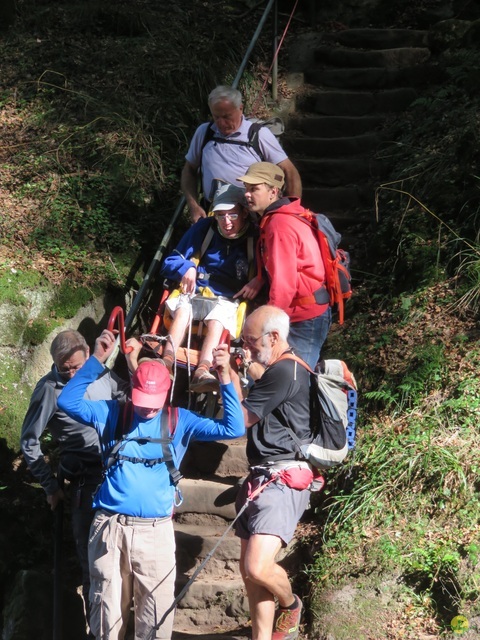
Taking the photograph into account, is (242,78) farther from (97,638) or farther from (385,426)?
(97,638)

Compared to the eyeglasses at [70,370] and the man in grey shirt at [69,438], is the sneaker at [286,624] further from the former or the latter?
the eyeglasses at [70,370]

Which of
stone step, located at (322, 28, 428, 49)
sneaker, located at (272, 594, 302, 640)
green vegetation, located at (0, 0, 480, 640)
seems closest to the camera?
sneaker, located at (272, 594, 302, 640)

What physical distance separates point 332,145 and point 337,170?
0.43 meters

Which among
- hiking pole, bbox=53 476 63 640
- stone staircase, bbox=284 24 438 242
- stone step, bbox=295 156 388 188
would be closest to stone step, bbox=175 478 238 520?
hiking pole, bbox=53 476 63 640

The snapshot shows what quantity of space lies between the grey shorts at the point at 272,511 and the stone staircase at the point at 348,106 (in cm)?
391

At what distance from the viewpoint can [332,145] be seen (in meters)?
8.91

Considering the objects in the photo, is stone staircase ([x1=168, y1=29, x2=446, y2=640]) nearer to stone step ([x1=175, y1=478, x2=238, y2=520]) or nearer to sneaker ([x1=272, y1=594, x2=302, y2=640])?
stone step ([x1=175, y1=478, x2=238, y2=520])

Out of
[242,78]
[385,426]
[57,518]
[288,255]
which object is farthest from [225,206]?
[242,78]

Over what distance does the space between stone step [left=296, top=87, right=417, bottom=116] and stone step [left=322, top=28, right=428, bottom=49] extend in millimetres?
1069

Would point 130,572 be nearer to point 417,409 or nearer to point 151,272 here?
point 417,409

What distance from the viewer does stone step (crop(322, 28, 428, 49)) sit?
10086 mm

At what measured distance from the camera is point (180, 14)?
10445mm

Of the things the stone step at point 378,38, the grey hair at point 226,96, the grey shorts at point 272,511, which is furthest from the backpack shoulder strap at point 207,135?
the stone step at point 378,38

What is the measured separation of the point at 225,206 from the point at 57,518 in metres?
2.31
